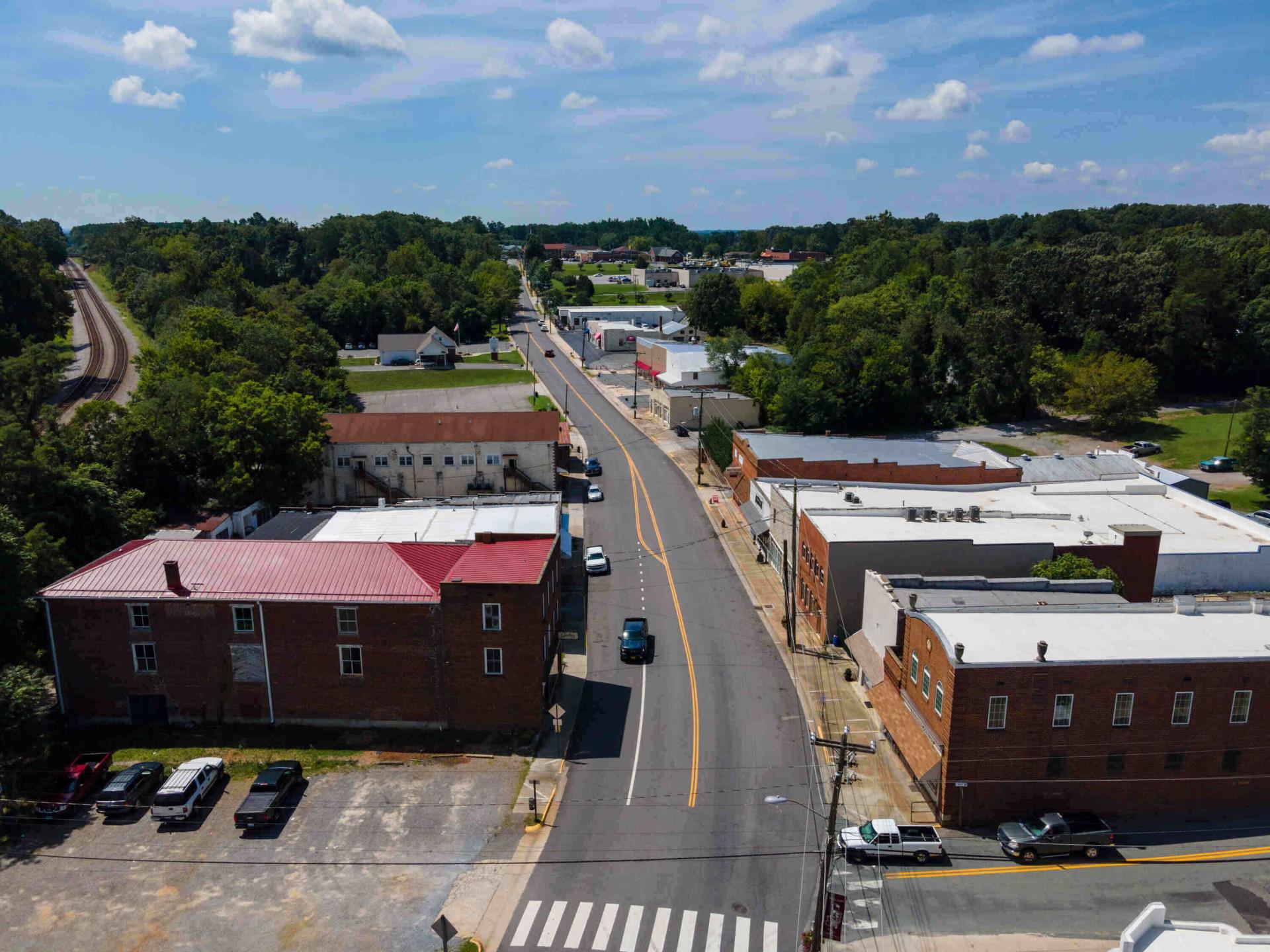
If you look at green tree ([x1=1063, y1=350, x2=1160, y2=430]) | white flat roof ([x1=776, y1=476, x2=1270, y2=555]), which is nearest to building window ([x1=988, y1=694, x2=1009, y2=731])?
white flat roof ([x1=776, y1=476, x2=1270, y2=555])

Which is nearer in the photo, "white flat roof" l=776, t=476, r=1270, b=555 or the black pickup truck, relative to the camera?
the black pickup truck

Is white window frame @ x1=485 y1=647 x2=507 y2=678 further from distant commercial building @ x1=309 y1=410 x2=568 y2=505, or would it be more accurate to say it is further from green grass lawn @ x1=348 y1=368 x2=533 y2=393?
green grass lawn @ x1=348 y1=368 x2=533 y2=393

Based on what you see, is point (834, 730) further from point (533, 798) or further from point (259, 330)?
point (259, 330)

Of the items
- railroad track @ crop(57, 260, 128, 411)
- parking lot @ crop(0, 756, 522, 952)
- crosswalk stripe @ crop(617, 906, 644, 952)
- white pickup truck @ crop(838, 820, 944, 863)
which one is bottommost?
parking lot @ crop(0, 756, 522, 952)

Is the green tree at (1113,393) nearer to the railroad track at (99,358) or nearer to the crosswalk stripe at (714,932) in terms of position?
the crosswalk stripe at (714,932)

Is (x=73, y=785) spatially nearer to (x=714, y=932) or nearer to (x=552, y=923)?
(x=552, y=923)

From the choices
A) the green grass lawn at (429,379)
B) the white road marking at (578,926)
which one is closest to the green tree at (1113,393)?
the green grass lawn at (429,379)

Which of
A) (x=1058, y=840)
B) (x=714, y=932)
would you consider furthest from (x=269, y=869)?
(x=1058, y=840)
